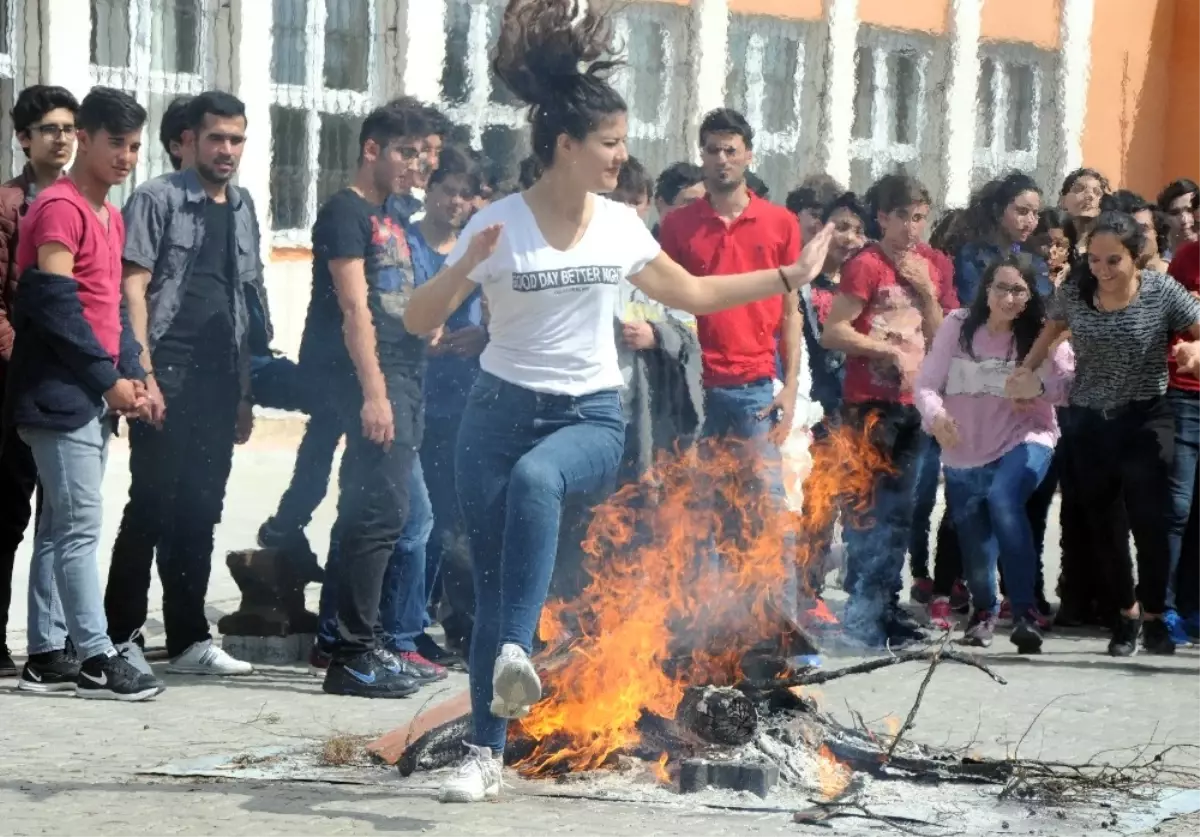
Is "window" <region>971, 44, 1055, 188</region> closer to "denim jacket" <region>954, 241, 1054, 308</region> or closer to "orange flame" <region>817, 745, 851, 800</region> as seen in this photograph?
"denim jacket" <region>954, 241, 1054, 308</region>

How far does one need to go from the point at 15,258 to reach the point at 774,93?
15.0 meters

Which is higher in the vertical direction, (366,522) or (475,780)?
(366,522)

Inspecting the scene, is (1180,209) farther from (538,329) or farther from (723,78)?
(723,78)

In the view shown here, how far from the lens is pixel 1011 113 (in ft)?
86.9

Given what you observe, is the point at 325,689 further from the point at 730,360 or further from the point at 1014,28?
the point at 1014,28

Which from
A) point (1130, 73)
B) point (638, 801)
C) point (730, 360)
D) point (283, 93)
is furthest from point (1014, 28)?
point (638, 801)

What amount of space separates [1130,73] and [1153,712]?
19271mm

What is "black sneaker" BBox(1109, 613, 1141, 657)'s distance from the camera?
437 inches

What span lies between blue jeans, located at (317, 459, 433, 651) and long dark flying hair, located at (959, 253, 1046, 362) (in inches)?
115

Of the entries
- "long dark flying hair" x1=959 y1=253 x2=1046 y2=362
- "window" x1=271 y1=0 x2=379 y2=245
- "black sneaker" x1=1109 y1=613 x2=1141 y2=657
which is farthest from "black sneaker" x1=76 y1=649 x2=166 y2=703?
"window" x1=271 y1=0 x2=379 y2=245

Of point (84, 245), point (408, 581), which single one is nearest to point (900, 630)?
point (408, 581)

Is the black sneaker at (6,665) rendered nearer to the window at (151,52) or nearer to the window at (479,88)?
the window at (151,52)

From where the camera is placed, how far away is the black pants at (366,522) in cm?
959

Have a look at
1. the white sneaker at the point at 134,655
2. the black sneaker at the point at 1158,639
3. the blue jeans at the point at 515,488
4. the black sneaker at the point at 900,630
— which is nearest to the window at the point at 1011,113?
the black sneaker at the point at 900,630
